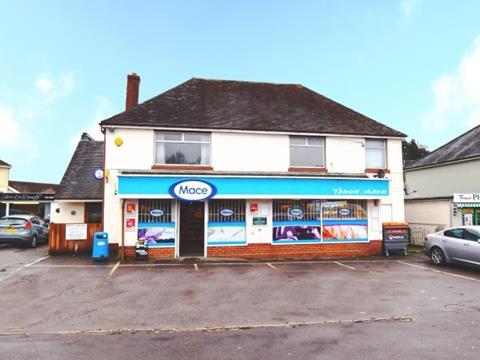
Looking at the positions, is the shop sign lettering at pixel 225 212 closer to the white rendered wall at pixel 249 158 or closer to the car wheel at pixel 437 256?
the white rendered wall at pixel 249 158

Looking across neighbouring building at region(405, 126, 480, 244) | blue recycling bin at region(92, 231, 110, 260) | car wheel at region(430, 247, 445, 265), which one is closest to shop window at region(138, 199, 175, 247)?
blue recycling bin at region(92, 231, 110, 260)

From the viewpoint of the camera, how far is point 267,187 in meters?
13.6

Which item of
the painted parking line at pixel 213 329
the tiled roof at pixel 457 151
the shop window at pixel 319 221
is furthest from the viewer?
the tiled roof at pixel 457 151

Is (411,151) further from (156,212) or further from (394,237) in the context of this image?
(156,212)

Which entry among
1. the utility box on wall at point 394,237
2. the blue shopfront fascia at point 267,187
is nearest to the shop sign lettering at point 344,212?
the blue shopfront fascia at point 267,187

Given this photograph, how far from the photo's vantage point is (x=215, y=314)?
679 centimetres

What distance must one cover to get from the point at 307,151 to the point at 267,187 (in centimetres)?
288

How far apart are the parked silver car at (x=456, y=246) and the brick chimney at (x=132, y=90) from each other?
554 inches

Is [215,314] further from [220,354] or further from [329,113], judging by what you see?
[329,113]

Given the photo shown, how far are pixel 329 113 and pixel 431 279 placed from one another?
29.9 feet

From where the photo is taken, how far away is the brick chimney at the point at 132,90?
16844mm

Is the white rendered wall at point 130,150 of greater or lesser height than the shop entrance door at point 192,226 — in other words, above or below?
above

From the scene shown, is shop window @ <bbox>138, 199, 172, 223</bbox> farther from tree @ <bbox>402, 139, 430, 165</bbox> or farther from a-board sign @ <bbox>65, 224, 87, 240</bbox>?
tree @ <bbox>402, 139, 430, 165</bbox>

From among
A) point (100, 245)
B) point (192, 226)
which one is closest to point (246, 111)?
point (192, 226)
